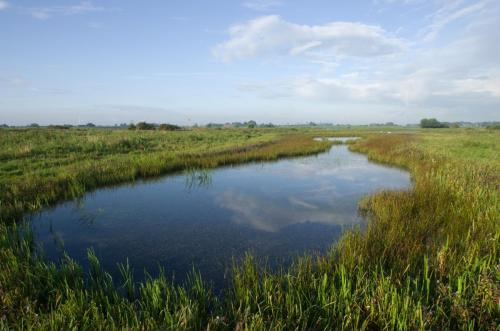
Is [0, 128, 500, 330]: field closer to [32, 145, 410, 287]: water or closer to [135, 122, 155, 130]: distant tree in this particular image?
[32, 145, 410, 287]: water

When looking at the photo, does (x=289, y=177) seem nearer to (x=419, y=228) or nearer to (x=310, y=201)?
(x=310, y=201)

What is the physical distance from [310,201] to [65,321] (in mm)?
10428

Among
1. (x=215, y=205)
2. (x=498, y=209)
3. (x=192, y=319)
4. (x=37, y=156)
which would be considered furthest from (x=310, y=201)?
(x=37, y=156)

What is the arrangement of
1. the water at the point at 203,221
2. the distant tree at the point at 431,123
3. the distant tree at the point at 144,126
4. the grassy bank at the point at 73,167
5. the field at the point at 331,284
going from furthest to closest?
the distant tree at the point at 431,123 → the distant tree at the point at 144,126 → the grassy bank at the point at 73,167 → the water at the point at 203,221 → the field at the point at 331,284

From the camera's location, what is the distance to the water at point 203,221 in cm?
723

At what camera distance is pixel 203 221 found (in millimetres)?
9992

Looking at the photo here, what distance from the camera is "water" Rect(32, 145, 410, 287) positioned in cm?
723

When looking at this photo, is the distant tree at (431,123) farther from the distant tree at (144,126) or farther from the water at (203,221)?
the water at (203,221)

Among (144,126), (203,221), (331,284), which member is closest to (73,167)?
(203,221)

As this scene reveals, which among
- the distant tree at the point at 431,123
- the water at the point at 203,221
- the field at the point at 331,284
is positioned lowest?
the water at the point at 203,221

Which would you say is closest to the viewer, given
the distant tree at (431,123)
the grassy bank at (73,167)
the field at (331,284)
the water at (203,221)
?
the field at (331,284)

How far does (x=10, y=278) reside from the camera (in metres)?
4.83

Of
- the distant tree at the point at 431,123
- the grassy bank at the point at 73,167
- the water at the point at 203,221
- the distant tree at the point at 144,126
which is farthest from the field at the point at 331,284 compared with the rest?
the distant tree at the point at 431,123

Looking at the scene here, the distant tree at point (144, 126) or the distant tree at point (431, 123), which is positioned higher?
the distant tree at point (431, 123)
